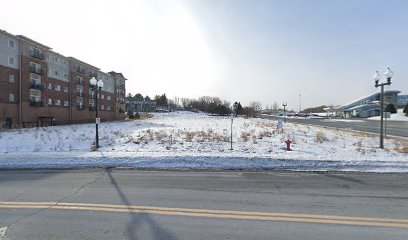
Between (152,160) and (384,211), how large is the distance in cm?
844

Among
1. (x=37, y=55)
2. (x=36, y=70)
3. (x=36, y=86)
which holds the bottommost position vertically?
(x=36, y=86)

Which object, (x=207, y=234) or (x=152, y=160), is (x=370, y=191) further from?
(x=152, y=160)

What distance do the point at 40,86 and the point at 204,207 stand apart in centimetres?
5235

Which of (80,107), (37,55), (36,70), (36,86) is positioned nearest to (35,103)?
(36,86)

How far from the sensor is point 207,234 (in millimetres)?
4766

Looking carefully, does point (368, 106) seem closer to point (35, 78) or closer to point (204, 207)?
point (35, 78)

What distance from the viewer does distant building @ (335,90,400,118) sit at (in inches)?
3671

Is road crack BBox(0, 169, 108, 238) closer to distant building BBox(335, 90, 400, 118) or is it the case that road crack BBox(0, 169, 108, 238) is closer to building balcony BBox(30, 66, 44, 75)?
building balcony BBox(30, 66, 44, 75)

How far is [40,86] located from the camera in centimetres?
5019

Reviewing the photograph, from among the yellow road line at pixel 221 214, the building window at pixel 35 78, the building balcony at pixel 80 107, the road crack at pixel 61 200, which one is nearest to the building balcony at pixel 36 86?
the building window at pixel 35 78

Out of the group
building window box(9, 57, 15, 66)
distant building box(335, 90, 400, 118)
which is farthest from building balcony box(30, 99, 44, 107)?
distant building box(335, 90, 400, 118)

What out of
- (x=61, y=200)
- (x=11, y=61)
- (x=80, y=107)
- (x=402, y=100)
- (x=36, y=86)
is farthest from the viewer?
(x=402, y=100)

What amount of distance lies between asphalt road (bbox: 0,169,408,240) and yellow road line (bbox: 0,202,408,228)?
0.02 metres

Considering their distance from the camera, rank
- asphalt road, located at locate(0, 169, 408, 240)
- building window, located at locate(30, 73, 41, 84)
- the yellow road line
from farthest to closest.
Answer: building window, located at locate(30, 73, 41, 84), the yellow road line, asphalt road, located at locate(0, 169, 408, 240)
